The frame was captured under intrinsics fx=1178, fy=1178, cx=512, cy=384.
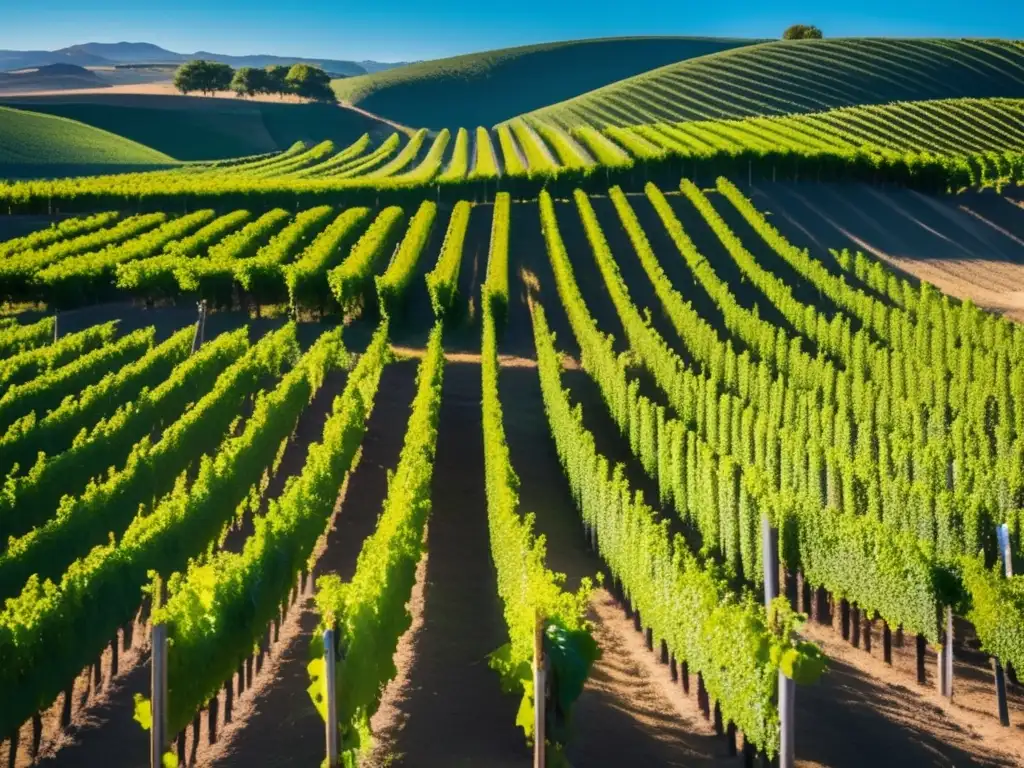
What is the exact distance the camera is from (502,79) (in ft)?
491

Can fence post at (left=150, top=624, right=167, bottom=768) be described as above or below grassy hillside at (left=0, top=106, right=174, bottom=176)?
below

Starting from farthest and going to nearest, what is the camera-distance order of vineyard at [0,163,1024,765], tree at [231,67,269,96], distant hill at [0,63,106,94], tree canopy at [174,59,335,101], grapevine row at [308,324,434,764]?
distant hill at [0,63,106,94], tree at [231,67,269,96], tree canopy at [174,59,335,101], vineyard at [0,163,1024,765], grapevine row at [308,324,434,764]

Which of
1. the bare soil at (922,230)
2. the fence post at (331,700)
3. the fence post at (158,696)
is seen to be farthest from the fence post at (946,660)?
the bare soil at (922,230)

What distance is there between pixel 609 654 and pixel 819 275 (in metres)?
30.7

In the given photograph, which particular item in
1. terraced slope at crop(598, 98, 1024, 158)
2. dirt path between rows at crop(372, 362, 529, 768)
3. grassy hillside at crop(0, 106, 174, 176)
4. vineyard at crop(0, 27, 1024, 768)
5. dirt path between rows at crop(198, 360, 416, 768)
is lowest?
dirt path between rows at crop(198, 360, 416, 768)

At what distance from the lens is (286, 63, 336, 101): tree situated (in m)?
131

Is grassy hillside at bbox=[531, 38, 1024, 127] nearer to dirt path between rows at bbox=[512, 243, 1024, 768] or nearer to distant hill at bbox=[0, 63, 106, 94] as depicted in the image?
distant hill at bbox=[0, 63, 106, 94]

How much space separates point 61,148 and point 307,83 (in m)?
43.1

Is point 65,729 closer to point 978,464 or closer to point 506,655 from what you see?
point 506,655

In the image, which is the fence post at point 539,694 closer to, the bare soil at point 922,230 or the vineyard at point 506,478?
Answer: the vineyard at point 506,478

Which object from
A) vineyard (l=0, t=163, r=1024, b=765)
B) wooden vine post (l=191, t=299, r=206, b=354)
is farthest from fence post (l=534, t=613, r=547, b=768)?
wooden vine post (l=191, t=299, r=206, b=354)

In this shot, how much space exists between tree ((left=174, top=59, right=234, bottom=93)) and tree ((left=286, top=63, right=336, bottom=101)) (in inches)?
333

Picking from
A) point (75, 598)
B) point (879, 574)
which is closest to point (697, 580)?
point (879, 574)

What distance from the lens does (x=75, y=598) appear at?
16750mm
